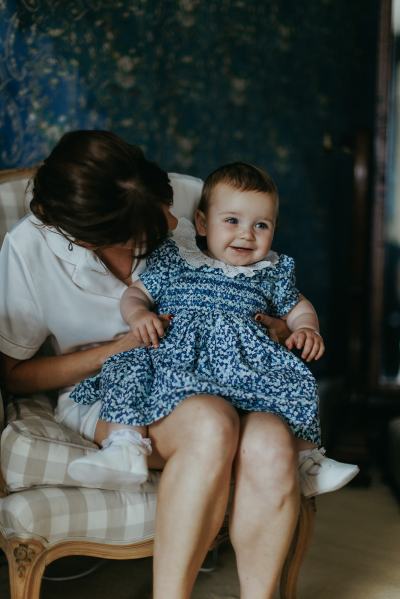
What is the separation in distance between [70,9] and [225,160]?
846 mm

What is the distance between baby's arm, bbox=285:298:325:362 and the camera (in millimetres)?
1665

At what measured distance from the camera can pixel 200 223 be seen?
1848 millimetres

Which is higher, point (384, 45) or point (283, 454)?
point (384, 45)

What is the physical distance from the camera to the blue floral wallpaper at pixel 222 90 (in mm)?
2496

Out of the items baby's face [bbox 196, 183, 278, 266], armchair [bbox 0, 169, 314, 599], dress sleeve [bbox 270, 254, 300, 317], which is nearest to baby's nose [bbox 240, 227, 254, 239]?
baby's face [bbox 196, 183, 278, 266]

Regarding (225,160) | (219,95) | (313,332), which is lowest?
(313,332)

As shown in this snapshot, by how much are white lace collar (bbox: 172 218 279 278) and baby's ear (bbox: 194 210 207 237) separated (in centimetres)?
2

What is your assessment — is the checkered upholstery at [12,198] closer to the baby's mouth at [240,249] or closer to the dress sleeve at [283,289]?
the baby's mouth at [240,249]

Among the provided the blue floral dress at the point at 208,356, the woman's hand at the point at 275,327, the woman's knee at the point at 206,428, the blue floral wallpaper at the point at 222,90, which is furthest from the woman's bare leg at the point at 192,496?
the blue floral wallpaper at the point at 222,90

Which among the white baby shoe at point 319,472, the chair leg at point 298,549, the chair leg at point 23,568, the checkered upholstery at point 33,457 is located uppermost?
the checkered upholstery at point 33,457

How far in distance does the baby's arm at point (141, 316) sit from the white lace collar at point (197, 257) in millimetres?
135

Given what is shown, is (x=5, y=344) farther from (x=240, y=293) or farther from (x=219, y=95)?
(x=219, y=95)

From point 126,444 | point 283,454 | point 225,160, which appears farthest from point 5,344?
point 225,160

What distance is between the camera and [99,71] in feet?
8.79
